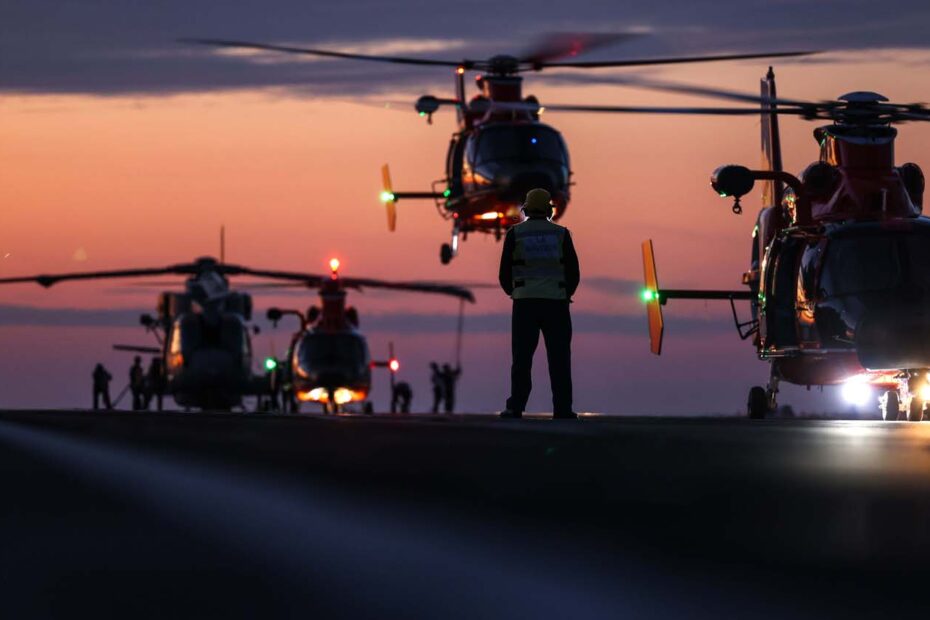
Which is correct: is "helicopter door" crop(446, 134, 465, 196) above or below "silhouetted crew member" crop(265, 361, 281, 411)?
above

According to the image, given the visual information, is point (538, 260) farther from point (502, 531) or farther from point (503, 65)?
point (503, 65)

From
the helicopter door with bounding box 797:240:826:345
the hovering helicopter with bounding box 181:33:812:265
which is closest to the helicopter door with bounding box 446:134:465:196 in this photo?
the hovering helicopter with bounding box 181:33:812:265

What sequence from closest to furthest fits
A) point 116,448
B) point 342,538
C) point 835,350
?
point 342,538 < point 116,448 < point 835,350

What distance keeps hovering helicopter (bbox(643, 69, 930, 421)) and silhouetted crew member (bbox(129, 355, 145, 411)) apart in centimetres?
4273

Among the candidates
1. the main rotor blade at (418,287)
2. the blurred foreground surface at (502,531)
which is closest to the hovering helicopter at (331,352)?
the main rotor blade at (418,287)

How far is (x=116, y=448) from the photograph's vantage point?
9695mm

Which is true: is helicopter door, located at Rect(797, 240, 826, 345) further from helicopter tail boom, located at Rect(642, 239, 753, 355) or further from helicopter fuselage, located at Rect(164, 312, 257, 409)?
helicopter fuselage, located at Rect(164, 312, 257, 409)

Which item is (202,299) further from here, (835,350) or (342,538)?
(342,538)

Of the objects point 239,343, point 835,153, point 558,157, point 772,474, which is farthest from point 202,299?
point 772,474

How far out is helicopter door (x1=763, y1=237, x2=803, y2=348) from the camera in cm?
2436

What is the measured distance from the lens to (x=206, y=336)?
5706 cm

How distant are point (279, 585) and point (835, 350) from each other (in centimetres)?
2011

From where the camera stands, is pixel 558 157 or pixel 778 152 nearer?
pixel 778 152

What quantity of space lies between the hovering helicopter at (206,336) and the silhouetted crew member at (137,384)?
4.46 meters
